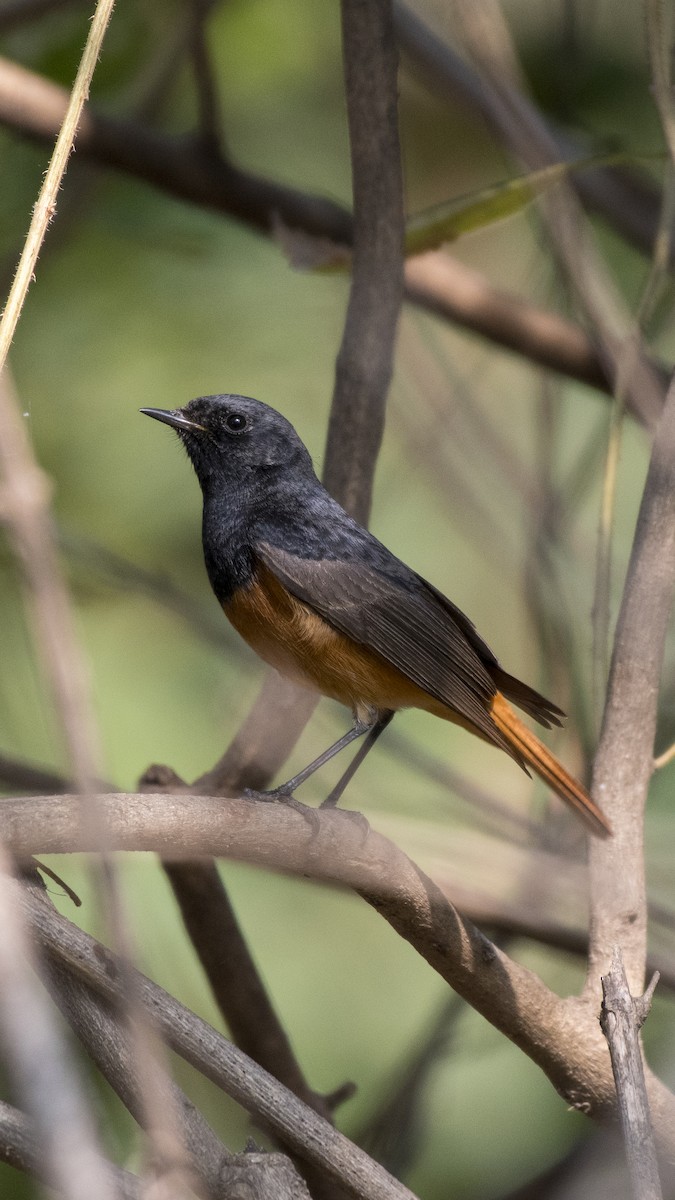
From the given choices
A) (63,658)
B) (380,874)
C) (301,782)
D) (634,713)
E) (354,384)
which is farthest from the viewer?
(354,384)

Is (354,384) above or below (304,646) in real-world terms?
above

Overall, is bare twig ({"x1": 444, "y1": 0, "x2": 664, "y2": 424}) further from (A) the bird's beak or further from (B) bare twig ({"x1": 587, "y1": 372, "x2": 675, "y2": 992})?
(A) the bird's beak

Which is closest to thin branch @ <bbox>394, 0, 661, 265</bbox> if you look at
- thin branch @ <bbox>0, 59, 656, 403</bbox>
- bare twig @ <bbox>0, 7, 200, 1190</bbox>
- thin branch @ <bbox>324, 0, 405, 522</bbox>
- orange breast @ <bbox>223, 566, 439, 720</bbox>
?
thin branch @ <bbox>0, 59, 656, 403</bbox>

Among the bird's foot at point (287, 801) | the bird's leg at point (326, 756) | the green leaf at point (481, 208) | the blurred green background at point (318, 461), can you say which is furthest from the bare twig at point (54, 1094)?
the blurred green background at point (318, 461)

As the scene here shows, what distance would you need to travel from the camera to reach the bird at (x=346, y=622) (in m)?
3.22

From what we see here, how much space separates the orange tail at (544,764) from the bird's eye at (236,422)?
102 centimetres

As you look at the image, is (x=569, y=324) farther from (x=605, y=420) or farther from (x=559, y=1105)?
(x=559, y=1105)

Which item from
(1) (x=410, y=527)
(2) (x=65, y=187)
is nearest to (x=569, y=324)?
(1) (x=410, y=527)

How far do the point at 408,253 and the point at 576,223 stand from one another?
486 mm

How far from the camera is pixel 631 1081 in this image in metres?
1.89

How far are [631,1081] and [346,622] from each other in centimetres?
153

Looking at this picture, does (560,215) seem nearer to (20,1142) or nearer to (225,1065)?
(225,1065)

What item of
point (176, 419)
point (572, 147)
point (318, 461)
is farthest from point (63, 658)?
point (318, 461)

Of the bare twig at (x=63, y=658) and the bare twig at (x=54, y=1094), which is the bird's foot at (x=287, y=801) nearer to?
the bare twig at (x=63, y=658)
